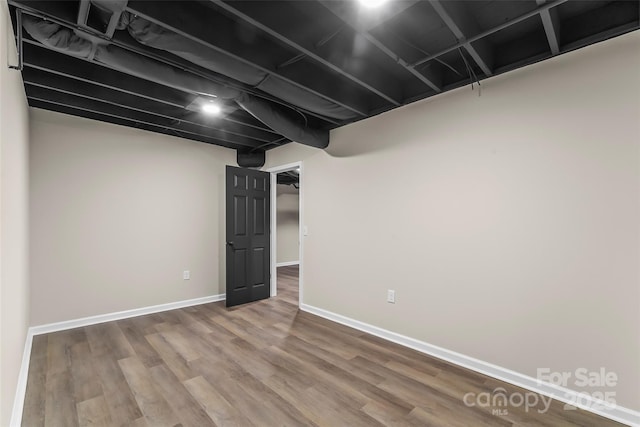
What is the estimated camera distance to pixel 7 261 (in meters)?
1.60

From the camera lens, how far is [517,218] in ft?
7.28

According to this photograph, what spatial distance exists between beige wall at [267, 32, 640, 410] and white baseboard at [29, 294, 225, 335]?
8.41ft

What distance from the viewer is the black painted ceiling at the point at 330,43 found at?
1695mm

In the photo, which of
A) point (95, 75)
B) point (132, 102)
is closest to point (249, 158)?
point (132, 102)

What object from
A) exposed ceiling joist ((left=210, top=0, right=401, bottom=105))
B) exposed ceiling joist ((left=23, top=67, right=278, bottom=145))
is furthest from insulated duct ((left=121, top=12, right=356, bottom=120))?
exposed ceiling joist ((left=23, top=67, right=278, bottom=145))

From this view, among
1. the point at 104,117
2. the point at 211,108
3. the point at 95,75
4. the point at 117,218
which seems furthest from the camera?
the point at 117,218

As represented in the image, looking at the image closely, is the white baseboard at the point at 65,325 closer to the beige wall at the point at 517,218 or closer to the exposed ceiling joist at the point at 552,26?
the beige wall at the point at 517,218

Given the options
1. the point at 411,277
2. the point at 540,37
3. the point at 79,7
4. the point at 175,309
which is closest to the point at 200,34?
the point at 79,7

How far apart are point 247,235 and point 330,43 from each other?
2997 mm

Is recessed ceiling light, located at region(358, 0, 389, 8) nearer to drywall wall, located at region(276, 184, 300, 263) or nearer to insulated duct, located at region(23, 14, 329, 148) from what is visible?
insulated duct, located at region(23, 14, 329, 148)

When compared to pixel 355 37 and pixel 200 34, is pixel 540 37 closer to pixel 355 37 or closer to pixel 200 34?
pixel 355 37

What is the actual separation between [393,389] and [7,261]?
8.45 feet

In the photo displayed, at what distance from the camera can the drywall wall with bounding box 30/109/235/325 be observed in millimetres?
3191

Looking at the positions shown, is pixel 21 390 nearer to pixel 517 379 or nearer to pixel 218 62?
pixel 218 62
